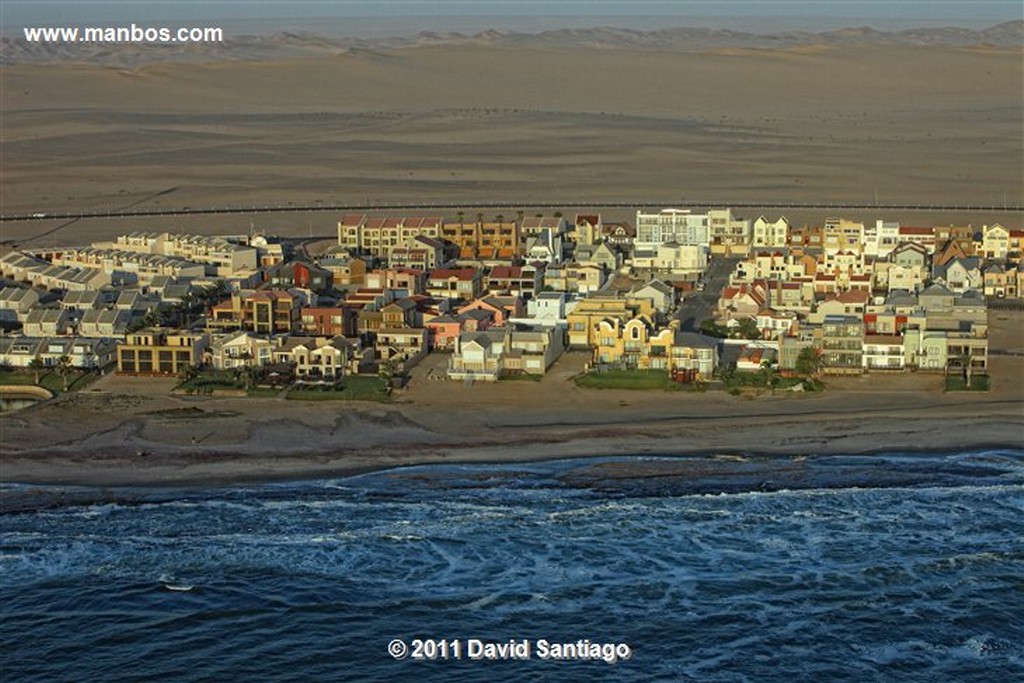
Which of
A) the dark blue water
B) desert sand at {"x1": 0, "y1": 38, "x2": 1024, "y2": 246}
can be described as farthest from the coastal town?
desert sand at {"x1": 0, "y1": 38, "x2": 1024, "y2": 246}

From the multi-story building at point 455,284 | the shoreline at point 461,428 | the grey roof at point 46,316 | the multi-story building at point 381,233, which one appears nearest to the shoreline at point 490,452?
the shoreline at point 461,428

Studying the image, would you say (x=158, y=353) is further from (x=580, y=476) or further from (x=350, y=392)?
(x=580, y=476)

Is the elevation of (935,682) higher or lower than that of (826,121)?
lower

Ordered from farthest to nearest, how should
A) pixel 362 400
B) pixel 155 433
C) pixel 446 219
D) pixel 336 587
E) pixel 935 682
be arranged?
pixel 446 219 < pixel 362 400 < pixel 155 433 < pixel 336 587 < pixel 935 682

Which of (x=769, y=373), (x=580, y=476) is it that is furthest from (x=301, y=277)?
(x=580, y=476)

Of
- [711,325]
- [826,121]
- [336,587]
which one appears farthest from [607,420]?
[826,121]

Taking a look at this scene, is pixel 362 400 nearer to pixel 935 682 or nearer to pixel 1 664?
pixel 1 664
